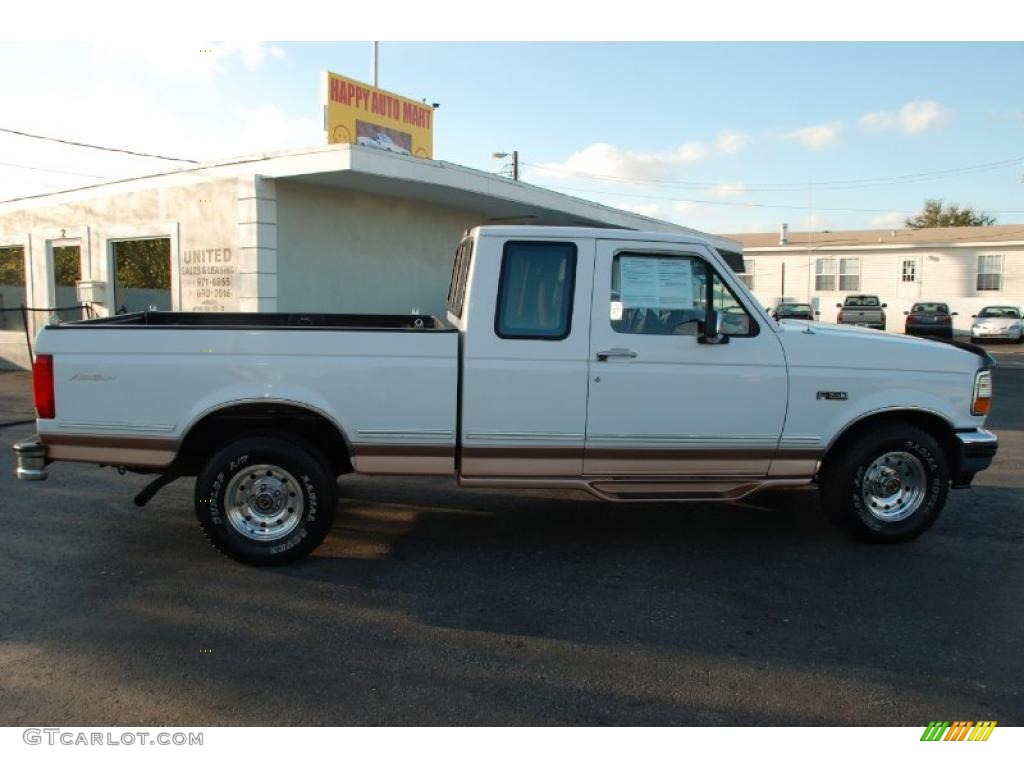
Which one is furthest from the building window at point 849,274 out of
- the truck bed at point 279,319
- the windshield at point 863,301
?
the truck bed at point 279,319

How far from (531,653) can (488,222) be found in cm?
1409

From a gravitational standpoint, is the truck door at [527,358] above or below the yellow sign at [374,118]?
below

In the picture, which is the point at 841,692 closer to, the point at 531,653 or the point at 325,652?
the point at 531,653

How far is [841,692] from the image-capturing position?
3342mm

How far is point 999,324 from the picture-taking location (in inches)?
1083

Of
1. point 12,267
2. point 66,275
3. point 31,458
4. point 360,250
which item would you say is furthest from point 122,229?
point 31,458

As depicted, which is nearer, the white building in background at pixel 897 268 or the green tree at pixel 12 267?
the green tree at pixel 12 267

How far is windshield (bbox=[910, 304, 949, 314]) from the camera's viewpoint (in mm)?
27781

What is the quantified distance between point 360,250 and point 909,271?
2883 centimetres

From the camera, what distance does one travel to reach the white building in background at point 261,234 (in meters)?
11.5

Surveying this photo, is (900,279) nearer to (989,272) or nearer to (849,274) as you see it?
(849,274)

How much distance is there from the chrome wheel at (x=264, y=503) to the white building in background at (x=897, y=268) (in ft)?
106
